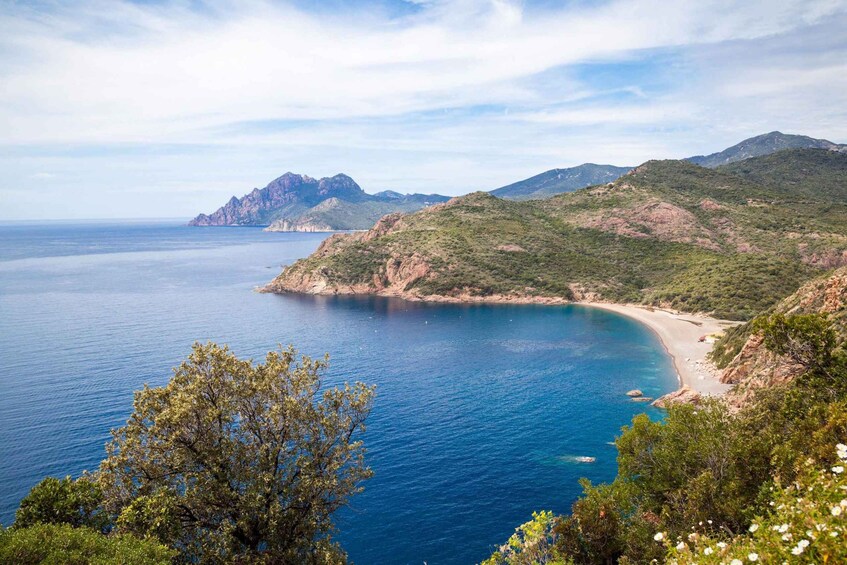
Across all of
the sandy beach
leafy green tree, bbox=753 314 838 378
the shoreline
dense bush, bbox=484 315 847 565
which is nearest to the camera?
dense bush, bbox=484 315 847 565

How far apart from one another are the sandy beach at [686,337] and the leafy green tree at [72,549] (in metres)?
73.1

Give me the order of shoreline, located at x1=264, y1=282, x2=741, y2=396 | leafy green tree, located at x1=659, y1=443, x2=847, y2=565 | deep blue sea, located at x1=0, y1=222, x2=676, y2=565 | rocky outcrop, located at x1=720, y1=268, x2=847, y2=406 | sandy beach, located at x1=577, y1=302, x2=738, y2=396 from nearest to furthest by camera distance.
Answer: leafy green tree, located at x1=659, y1=443, x2=847, y2=565, deep blue sea, located at x1=0, y1=222, x2=676, y2=565, rocky outcrop, located at x1=720, y1=268, x2=847, y2=406, shoreline, located at x1=264, y1=282, x2=741, y2=396, sandy beach, located at x1=577, y1=302, x2=738, y2=396

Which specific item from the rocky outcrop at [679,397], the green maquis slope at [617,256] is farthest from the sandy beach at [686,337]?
the green maquis slope at [617,256]

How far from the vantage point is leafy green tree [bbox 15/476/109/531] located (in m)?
23.1

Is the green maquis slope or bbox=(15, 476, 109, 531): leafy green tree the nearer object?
bbox=(15, 476, 109, 531): leafy green tree

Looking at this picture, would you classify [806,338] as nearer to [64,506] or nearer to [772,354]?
[772,354]

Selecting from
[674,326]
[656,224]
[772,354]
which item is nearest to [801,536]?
[772,354]

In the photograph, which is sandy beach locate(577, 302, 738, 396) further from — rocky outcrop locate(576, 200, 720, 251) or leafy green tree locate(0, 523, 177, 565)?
leafy green tree locate(0, 523, 177, 565)

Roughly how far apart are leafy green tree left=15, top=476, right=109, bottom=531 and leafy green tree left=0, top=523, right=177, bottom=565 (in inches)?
150

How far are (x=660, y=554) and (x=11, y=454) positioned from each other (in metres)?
63.2

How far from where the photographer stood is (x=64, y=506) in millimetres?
23391

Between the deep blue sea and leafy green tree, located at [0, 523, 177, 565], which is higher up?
leafy green tree, located at [0, 523, 177, 565]

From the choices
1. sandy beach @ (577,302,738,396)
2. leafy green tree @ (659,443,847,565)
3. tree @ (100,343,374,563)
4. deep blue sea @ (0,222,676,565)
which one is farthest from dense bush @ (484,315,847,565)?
sandy beach @ (577,302,738,396)

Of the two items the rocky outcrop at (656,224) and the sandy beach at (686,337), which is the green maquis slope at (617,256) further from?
the sandy beach at (686,337)
